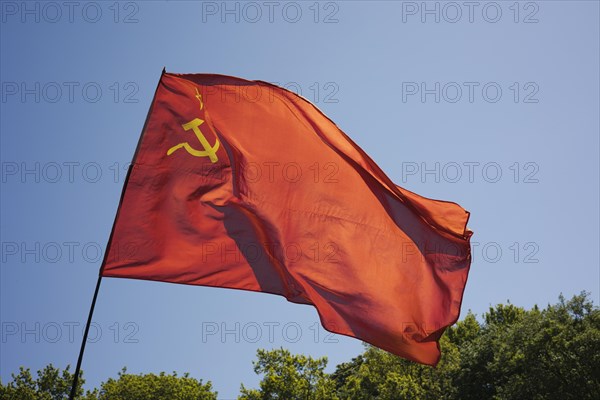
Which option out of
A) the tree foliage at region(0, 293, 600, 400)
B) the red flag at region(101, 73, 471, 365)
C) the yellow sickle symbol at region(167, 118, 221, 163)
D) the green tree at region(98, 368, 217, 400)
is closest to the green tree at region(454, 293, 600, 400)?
the tree foliage at region(0, 293, 600, 400)

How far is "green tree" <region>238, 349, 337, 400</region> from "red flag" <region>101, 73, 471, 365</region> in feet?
117

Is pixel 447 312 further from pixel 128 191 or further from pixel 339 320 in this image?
pixel 128 191

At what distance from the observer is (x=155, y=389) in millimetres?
57625

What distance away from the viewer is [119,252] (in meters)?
11.2

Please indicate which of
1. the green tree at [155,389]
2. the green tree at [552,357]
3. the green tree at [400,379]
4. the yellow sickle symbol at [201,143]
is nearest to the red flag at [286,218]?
the yellow sickle symbol at [201,143]

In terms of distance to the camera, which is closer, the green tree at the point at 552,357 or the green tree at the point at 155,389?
the green tree at the point at 552,357

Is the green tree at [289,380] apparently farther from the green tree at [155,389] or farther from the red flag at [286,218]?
the red flag at [286,218]

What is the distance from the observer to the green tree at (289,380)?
154 ft

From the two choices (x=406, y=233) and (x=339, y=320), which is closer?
(x=339, y=320)

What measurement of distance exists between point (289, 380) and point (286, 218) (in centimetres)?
3636

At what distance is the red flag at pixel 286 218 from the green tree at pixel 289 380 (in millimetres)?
35736

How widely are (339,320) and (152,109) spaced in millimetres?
4836

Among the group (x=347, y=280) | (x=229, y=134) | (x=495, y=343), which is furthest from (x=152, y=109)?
(x=495, y=343)

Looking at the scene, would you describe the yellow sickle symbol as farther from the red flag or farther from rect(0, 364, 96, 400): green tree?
rect(0, 364, 96, 400): green tree
